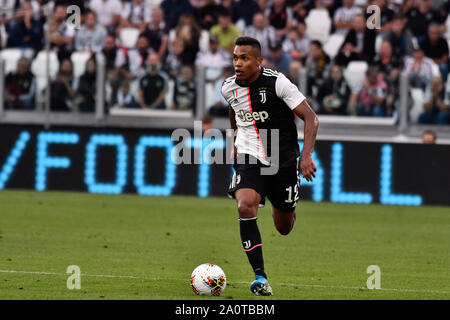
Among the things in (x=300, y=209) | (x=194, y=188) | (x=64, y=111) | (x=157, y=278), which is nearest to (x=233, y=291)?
(x=157, y=278)

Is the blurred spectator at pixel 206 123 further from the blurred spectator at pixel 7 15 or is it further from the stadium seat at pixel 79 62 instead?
the blurred spectator at pixel 7 15

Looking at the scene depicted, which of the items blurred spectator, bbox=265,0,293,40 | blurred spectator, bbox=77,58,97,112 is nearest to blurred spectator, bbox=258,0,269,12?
blurred spectator, bbox=265,0,293,40

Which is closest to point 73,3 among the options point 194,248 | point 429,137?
point 429,137

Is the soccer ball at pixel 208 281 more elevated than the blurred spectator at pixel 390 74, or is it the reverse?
the blurred spectator at pixel 390 74

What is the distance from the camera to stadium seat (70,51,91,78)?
2081 centimetres

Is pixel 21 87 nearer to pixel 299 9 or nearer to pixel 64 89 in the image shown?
pixel 64 89

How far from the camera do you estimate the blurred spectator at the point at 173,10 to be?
22969 mm

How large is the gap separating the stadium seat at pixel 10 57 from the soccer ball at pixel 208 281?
12689mm

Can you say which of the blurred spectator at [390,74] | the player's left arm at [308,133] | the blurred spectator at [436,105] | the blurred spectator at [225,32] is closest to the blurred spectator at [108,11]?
the blurred spectator at [225,32]

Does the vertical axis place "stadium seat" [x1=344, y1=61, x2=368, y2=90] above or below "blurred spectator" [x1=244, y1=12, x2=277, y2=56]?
below

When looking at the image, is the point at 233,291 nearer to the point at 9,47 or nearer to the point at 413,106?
the point at 413,106

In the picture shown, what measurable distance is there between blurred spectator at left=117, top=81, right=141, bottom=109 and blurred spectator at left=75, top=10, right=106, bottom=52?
2.12 meters

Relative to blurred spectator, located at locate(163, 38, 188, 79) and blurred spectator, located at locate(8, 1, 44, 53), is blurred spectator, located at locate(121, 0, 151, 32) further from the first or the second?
blurred spectator, located at locate(8, 1, 44, 53)

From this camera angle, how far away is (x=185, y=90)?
2053 cm
